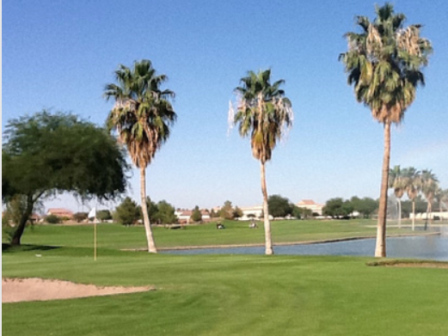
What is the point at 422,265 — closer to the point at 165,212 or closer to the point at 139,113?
the point at 139,113

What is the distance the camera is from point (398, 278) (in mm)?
18219

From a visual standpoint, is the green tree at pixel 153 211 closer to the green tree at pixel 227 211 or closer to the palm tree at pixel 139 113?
the green tree at pixel 227 211

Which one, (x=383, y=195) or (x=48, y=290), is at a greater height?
(x=383, y=195)

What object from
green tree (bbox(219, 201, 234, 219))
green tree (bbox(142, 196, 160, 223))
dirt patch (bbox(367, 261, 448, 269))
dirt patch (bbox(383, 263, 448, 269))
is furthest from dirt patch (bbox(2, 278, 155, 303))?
green tree (bbox(219, 201, 234, 219))

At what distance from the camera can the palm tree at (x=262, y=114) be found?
1399 inches

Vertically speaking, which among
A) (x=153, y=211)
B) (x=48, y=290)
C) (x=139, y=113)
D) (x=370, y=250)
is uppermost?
(x=139, y=113)

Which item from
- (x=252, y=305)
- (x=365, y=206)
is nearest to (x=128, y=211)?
(x=365, y=206)

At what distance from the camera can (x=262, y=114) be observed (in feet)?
116

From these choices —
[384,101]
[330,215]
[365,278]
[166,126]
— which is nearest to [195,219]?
[330,215]

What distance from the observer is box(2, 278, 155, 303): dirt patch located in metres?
17.9

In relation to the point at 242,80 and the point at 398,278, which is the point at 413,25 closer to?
the point at 242,80

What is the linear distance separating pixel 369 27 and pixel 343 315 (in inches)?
870

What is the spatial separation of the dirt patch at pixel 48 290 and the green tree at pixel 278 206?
141m

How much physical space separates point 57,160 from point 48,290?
2487cm
